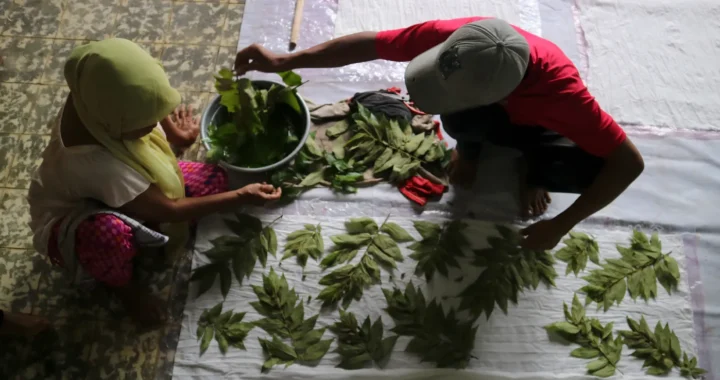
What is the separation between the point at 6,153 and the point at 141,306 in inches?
27.3

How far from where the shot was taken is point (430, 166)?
5.15 ft

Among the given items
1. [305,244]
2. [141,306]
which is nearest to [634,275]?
[305,244]

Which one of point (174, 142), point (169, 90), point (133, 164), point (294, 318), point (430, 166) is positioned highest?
point (169, 90)

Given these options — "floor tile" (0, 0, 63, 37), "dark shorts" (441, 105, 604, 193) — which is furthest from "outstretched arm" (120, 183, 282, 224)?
"floor tile" (0, 0, 63, 37)

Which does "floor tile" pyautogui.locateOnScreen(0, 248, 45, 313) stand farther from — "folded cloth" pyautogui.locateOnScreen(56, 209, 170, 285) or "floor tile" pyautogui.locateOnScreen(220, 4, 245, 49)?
"floor tile" pyautogui.locateOnScreen(220, 4, 245, 49)

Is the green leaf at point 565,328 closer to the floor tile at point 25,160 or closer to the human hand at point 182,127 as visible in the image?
the human hand at point 182,127

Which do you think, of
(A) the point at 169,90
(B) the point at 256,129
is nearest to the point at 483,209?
(B) the point at 256,129

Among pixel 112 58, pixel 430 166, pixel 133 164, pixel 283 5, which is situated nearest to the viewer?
pixel 112 58

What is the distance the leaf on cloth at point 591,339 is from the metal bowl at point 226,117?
81 cm

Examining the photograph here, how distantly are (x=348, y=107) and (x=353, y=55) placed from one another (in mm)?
337

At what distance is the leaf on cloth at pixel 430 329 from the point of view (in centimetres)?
132

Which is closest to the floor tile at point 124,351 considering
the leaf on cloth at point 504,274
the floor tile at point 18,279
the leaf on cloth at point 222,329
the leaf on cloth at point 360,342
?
the leaf on cloth at point 222,329

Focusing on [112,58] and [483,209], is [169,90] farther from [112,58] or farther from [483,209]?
[483,209]

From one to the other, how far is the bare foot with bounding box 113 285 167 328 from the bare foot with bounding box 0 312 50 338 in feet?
0.61
